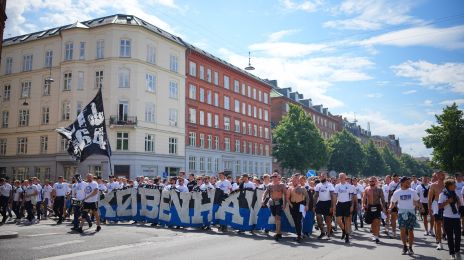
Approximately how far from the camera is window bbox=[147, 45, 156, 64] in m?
43.2

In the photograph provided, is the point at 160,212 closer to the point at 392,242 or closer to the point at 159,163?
the point at 392,242

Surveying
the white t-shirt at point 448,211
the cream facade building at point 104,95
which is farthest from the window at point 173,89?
the white t-shirt at point 448,211

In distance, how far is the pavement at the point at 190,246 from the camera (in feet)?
30.4

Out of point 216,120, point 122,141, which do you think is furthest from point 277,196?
point 216,120

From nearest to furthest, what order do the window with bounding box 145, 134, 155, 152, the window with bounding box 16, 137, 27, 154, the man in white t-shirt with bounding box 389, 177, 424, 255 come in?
the man in white t-shirt with bounding box 389, 177, 424, 255
the window with bounding box 145, 134, 155, 152
the window with bounding box 16, 137, 27, 154

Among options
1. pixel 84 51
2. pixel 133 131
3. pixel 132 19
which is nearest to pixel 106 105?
pixel 133 131

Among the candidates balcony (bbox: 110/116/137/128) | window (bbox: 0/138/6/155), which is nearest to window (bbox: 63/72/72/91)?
balcony (bbox: 110/116/137/128)

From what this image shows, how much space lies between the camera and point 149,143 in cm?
4222

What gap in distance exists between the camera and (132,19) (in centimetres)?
4344

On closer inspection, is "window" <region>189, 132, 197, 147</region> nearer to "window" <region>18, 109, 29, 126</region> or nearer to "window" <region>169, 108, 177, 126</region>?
"window" <region>169, 108, 177, 126</region>

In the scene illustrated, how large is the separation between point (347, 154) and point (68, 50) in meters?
52.0

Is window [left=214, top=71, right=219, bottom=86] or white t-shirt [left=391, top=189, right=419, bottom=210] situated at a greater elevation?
window [left=214, top=71, right=219, bottom=86]

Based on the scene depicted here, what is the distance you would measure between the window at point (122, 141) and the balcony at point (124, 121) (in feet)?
3.32

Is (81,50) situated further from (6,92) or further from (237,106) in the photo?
(237,106)
